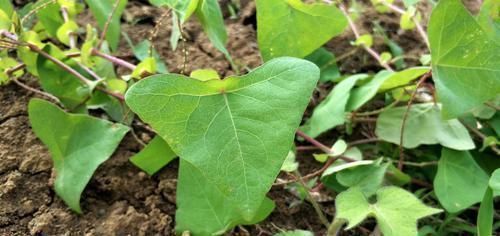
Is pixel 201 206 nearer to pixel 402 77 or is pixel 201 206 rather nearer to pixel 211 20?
pixel 211 20

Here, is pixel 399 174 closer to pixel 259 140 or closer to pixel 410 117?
pixel 410 117

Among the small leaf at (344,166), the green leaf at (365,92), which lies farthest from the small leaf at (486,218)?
the green leaf at (365,92)

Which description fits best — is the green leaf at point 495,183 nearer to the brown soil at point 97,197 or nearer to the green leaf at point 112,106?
the brown soil at point 97,197

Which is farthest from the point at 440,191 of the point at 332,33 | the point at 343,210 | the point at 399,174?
the point at 332,33

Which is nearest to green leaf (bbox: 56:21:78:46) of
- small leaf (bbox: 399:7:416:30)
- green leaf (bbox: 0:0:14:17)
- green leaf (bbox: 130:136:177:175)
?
green leaf (bbox: 0:0:14:17)

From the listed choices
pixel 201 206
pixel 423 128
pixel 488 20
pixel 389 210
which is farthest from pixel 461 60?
pixel 201 206
